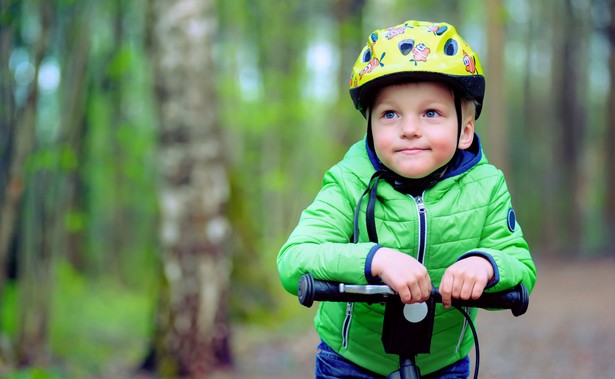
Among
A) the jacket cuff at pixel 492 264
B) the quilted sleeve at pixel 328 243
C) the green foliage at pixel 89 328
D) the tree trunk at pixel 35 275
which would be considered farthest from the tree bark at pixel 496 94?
the jacket cuff at pixel 492 264

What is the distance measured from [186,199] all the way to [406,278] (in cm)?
559

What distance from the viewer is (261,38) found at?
2395 cm

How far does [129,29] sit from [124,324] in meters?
7.68

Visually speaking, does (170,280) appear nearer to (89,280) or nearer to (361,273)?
(361,273)

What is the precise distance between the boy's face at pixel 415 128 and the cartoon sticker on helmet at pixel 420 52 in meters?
0.10

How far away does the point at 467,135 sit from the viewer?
2930 millimetres

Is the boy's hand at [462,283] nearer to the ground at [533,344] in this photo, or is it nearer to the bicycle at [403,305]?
the bicycle at [403,305]

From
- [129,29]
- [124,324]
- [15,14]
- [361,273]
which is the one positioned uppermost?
[129,29]

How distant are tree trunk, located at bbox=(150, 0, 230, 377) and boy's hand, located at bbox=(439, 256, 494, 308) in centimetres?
556

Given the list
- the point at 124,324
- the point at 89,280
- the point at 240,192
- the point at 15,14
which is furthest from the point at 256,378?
the point at 89,280

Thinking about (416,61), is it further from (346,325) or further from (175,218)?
(175,218)

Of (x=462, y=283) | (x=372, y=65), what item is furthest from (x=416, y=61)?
(x=462, y=283)

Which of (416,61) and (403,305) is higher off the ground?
(416,61)

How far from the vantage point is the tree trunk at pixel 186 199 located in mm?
7664
